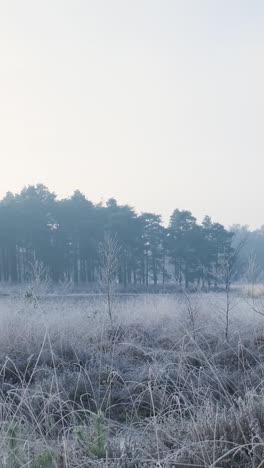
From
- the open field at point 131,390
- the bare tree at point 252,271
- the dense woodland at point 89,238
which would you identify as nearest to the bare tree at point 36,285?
the open field at point 131,390

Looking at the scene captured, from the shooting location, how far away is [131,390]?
7.11 m

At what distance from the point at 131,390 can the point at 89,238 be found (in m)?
37.5

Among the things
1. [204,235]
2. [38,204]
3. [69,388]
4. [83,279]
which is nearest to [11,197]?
[38,204]

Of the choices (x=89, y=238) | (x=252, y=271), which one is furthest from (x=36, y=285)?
(x=89, y=238)

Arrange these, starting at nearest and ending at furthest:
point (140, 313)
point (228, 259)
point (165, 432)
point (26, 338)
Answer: point (165, 432), point (26, 338), point (228, 259), point (140, 313)

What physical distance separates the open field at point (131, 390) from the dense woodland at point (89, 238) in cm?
2728

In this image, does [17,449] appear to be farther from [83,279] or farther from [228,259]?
[83,279]

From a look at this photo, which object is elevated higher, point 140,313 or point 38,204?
point 38,204

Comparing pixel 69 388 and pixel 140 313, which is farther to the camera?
pixel 140 313

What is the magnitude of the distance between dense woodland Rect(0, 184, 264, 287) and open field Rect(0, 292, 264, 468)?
89.5ft

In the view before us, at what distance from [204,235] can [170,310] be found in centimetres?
3465

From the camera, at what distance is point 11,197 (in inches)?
1687

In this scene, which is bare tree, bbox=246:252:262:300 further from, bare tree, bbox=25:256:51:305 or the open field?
bare tree, bbox=25:256:51:305

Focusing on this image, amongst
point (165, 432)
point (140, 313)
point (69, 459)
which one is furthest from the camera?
point (140, 313)
